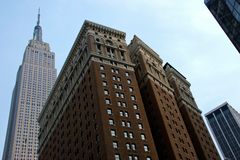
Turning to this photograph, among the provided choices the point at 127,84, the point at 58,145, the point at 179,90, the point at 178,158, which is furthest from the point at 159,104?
the point at 58,145

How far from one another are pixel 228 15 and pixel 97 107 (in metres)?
36.9

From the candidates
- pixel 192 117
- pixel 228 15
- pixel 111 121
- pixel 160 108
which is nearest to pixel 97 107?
pixel 111 121

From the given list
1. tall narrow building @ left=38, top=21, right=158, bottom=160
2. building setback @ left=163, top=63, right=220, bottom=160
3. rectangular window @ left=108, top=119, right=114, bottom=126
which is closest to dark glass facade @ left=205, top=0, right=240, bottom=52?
tall narrow building @ left=38, top=21, right=158, bottom=160

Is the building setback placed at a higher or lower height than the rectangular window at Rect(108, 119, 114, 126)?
higher

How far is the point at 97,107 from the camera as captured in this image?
87812 mm

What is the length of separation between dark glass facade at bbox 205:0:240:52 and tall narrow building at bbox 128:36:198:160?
32.9 meters

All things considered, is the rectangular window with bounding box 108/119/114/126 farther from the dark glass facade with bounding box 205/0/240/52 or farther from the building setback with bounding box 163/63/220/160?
the building setback with bounding box 163/63/220/160

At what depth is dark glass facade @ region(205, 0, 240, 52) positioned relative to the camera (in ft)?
216

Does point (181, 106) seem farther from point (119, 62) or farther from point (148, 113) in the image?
point (119, 62)

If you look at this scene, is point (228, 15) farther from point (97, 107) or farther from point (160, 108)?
point (160, 108)

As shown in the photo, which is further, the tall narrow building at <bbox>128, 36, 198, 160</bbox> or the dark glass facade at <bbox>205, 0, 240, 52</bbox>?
the tall narrow building at <bbox>128, 36, 198, 160</bbox>

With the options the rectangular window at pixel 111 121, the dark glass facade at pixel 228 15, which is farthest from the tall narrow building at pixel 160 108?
the dark glass facade at pixel 228 15

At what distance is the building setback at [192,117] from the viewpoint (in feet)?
365

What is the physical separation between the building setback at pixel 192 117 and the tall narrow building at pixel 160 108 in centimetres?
673
